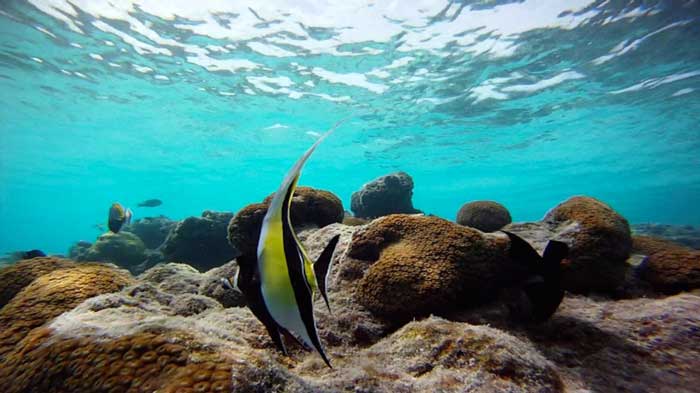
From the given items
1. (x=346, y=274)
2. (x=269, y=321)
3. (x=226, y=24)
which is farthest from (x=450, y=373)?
(x=226, y=24)

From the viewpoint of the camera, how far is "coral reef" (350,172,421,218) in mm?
11547

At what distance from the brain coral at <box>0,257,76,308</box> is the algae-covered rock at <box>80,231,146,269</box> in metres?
8.45

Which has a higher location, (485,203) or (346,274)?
(485,203)

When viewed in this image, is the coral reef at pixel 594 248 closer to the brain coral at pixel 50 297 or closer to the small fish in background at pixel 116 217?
the brain coral at pixel 50 297

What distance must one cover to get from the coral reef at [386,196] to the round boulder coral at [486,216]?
3.32 metres

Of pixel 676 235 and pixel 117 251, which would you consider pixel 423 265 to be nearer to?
pixel 117 251

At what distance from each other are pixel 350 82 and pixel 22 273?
53.3 feet

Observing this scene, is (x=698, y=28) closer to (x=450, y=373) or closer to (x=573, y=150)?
(x=450, y=373)

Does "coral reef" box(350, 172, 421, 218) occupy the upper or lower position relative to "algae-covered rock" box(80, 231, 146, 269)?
upper

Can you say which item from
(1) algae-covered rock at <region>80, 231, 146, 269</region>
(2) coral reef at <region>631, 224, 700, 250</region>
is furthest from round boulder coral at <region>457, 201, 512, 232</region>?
(1) algae-covered rock at <region>80, 231, 146, 269</region>

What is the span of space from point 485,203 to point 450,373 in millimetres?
7520

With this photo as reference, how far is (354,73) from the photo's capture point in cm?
1664

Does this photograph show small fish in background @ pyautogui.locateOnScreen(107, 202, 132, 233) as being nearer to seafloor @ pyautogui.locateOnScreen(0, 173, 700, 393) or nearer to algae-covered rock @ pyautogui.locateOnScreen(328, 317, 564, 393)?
seafloor @ pyautogui.locateOnScreen(0, 173, 700, 393)

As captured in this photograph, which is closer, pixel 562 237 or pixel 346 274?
pixel 346 274
